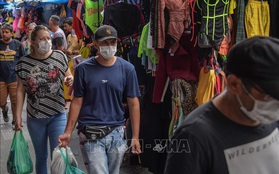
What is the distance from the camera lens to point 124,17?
4.90 m

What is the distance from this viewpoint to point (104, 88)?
3.29m

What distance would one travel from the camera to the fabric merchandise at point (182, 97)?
4.03m

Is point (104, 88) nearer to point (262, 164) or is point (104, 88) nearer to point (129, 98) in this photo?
point (129, 98)

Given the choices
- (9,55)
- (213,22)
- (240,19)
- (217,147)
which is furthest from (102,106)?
(9,55)

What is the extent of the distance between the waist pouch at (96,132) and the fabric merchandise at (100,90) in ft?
0.11

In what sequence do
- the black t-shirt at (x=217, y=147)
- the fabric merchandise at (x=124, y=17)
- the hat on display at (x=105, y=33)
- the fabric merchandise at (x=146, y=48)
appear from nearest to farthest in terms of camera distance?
the black t-shirt at (x=217, y=147) → the hat on display at (x=105, y=33) → the fabric merchandise at (x=146, y=48) → the fabric merchandise at (x=124, y=17)

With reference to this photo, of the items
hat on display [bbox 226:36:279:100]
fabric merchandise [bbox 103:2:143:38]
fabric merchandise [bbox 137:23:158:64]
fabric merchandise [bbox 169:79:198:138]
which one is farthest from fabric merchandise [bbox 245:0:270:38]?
hat on display [bbox 226:36:279:100]

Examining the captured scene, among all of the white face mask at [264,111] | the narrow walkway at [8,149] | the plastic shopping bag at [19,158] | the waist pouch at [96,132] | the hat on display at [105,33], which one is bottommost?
the narrow walkway at [8,149]

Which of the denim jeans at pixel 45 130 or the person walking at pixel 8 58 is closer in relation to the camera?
the denim jeans at pixel 45 130

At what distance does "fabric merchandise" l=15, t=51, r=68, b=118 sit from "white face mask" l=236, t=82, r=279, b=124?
2551mm

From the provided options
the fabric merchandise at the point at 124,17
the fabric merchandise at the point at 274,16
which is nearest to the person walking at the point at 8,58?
the fabric merchandise at the point at 124,17

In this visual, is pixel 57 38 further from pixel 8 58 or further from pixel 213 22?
pixel 213 22

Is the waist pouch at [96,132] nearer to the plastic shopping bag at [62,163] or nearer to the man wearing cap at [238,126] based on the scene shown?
the plastic shopping bag at [62,163]

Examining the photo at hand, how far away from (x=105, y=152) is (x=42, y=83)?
3.13ft
